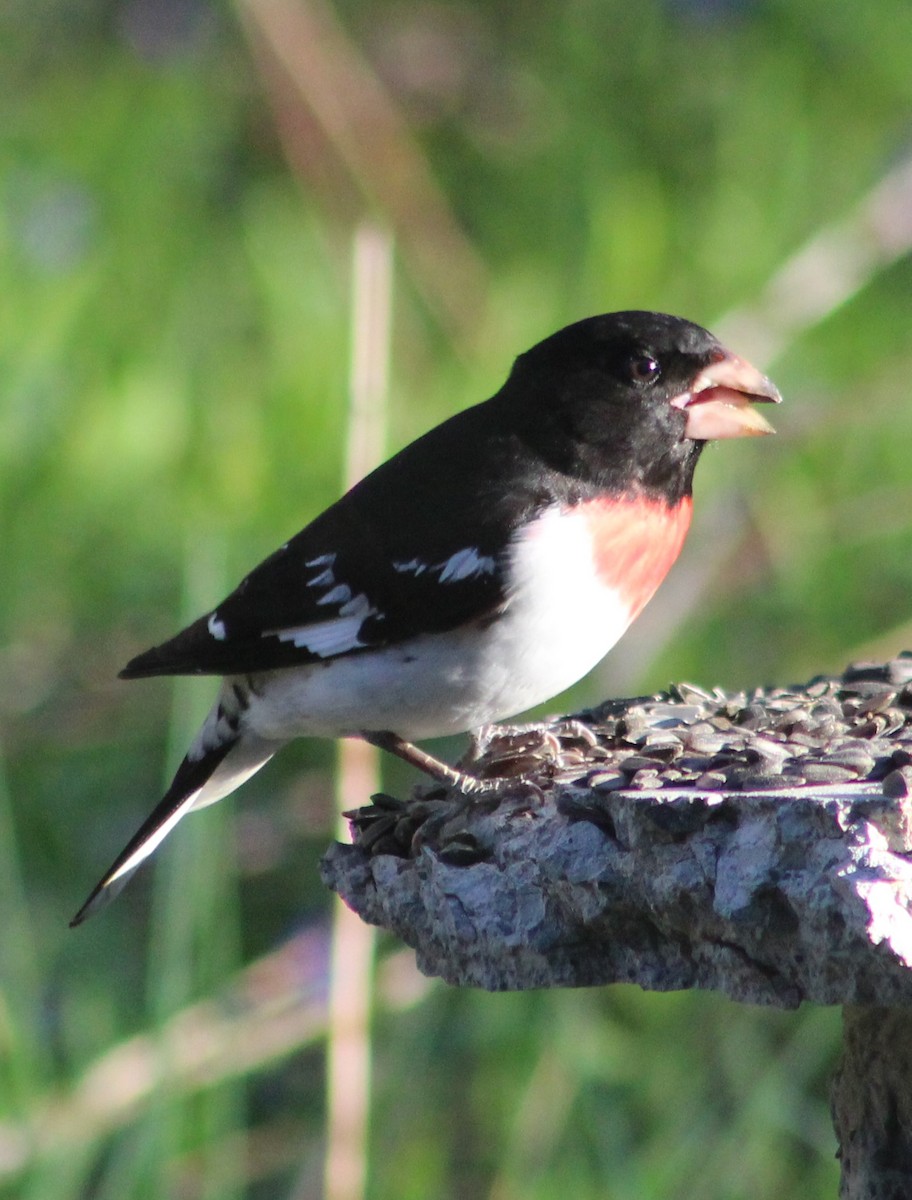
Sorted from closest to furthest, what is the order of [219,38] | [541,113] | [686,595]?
[686,595]
[541,113]
[219,38]

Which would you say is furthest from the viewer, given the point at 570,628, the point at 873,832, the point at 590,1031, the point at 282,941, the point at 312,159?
the point at 312,159

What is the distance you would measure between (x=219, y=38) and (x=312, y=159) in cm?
165

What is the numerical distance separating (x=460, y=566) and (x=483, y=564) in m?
0.04

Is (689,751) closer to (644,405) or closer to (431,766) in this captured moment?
(431,766)

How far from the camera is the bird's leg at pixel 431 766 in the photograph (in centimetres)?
216

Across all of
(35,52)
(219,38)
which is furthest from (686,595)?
(35,52)

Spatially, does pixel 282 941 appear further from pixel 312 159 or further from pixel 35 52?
pixel 35 52

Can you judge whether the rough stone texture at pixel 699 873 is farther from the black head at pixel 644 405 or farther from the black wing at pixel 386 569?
the black head at pixel 644 405

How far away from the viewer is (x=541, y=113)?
20.6ft

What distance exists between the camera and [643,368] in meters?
2.76

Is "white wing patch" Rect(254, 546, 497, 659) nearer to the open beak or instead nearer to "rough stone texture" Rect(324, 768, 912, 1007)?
the open beak

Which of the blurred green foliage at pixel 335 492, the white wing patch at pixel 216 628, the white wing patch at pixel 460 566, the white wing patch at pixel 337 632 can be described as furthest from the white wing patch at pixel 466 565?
the blurred green foliage at pixel 335 492

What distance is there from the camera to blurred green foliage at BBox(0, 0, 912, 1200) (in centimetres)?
297

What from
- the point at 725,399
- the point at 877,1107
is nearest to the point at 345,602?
the point at 725,399
